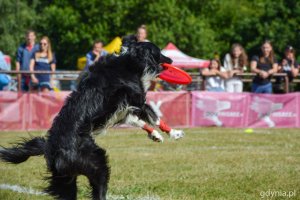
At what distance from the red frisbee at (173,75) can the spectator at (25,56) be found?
742 centimetres

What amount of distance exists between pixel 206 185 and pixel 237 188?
0.35 metres

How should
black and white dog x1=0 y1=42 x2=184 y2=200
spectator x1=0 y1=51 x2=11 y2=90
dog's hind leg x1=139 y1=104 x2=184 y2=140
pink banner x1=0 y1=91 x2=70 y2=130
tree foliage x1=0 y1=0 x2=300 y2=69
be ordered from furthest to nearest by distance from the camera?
tree foliage x1=0 y1=0 x2=300 y2=69
spectator x1=0 y1=51 x2=11 y2=90
pink banner x1=0 y1=91 x2=70 y2=130
dog's hind leg x1=139 y1=104 x2=184 y2=140
black and white dog x1=0 y1=42 x2=184 y2=200

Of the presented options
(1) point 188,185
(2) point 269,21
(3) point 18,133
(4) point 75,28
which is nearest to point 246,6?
(2) point 269,21

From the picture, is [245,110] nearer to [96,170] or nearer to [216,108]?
[216,108]

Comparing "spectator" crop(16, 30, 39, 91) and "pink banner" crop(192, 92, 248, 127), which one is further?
"pink banner" crop(192, 92, 248, 127)

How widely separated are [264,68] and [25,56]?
5.30 m

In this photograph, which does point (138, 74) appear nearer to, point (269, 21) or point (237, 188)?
point (237, 188)

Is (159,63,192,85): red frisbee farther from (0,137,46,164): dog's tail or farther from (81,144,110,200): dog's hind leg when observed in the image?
(0,137,46,164): dog's tail

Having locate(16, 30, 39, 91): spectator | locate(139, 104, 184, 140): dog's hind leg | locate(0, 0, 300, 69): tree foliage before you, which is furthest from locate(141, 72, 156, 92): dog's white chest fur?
locate(0, 0, 300, 69): tree foliage

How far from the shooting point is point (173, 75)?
617 cm

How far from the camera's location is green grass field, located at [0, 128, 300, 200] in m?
6.13

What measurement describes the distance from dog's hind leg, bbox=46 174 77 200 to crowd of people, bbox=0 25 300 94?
802 cm

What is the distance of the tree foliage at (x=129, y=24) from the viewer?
3912cm

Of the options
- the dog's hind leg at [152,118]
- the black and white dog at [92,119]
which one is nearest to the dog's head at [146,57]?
the black and white dog at [92,119]
